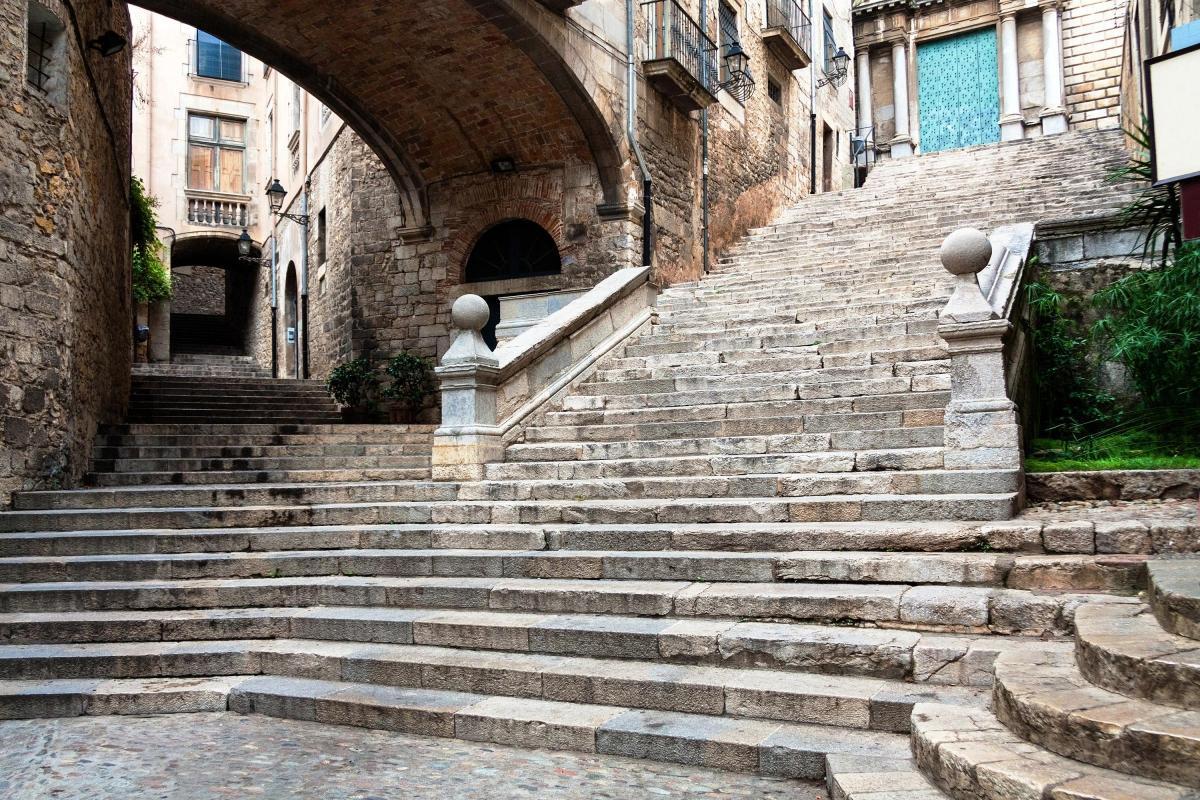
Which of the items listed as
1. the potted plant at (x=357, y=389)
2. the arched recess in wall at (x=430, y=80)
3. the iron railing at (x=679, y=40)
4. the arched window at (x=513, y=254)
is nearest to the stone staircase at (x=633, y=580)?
the arched recess in wall at (x=430, y=80)

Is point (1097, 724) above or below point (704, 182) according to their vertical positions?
below

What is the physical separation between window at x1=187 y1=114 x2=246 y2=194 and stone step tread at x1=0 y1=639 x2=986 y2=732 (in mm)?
20312

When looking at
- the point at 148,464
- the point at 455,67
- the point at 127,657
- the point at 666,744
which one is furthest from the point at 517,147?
the point at 666,744

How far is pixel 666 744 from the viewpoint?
3.79 metres

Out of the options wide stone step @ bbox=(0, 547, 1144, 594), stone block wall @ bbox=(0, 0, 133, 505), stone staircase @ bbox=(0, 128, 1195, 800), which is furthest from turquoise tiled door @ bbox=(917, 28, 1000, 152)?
wide stone step @ bbox=(0, 547, 1144, 594)

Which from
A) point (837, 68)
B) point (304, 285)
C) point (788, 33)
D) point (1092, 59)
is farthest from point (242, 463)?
point (1092, 59)

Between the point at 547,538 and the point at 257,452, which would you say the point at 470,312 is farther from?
the point at 257,452

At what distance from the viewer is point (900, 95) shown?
2353 cm

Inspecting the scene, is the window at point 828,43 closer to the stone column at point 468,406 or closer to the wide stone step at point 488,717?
the stone column at point 468,406

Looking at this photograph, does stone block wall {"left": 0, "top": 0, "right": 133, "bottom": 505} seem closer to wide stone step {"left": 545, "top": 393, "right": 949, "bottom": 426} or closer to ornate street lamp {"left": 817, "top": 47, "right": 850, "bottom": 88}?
wide stone step {"left": 545, "top": 393, "right": 949, "bottom": 426}

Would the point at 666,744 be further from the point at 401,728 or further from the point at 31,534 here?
the point at 31,534

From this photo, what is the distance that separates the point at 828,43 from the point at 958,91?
3490 millimetres

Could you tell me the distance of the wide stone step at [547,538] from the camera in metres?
4.88

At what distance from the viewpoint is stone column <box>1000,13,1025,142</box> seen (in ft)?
71.3
